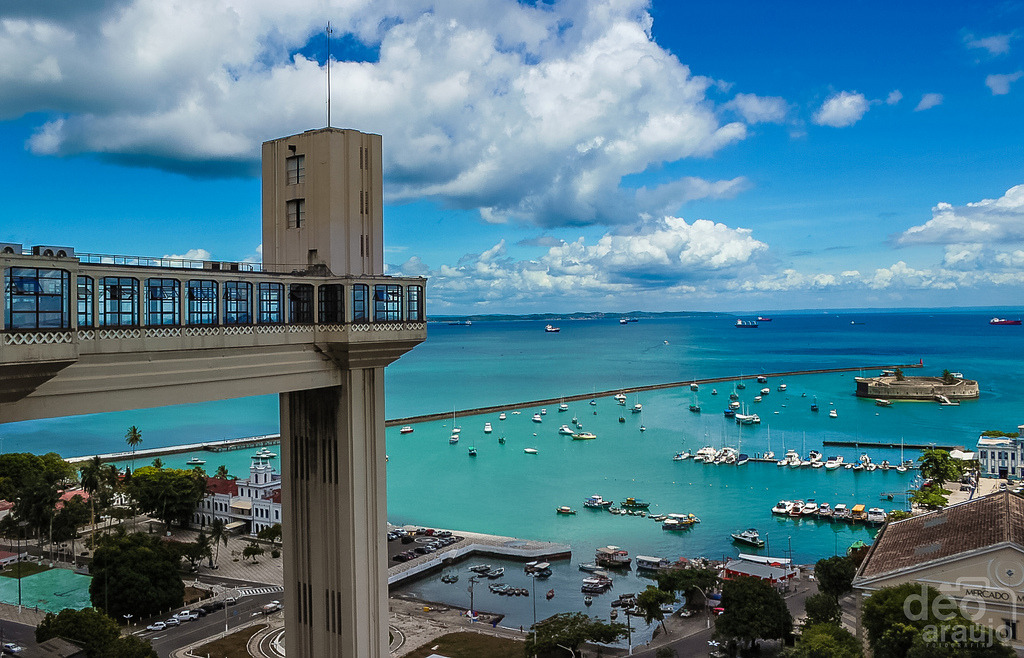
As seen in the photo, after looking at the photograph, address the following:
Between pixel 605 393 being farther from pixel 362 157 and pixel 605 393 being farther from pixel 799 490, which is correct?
pixel 362 157

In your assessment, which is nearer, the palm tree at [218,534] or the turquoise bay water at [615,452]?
the palm tree at [218,534]

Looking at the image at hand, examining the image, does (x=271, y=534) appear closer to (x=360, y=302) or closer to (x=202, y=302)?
(x=360, y=302)

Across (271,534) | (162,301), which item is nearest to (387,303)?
(162,301)

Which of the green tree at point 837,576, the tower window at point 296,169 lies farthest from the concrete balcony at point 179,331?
the green tree at point 837,576

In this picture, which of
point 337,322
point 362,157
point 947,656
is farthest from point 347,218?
point 947,656

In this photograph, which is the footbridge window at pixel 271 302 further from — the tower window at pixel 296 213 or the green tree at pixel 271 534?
the green tree at pixel 271 534
